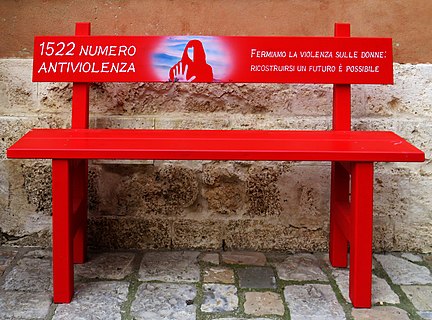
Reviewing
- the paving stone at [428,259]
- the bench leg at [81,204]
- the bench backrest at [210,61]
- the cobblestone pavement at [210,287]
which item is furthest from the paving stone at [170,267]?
the paving stone at [428,259]

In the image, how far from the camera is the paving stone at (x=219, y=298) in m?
2.53

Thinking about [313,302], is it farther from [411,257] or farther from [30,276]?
[30,276]

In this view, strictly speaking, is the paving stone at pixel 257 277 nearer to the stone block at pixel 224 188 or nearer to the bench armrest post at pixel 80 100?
the stone block at pixel 224 188

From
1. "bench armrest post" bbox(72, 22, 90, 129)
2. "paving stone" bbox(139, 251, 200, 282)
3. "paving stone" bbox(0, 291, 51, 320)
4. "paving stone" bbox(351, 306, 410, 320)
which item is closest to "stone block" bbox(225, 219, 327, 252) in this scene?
"paving stone" bbox(139, 251, 200, 282)

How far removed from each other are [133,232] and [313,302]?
1139mm

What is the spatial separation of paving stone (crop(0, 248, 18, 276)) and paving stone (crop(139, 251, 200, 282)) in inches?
27.7

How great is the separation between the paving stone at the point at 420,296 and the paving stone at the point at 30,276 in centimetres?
168

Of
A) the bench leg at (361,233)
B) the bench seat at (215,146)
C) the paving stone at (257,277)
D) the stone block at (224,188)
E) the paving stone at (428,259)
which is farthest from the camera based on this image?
the stone block at (224,188)

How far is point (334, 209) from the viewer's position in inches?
118

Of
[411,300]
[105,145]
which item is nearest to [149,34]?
[105,145]

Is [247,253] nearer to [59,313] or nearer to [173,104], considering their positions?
[173,104]

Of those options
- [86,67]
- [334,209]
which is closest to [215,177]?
[334,209]

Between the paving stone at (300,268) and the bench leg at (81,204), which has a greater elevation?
the bench leg at (81,204)

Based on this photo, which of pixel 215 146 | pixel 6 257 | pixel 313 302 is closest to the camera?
pixel 215 146
